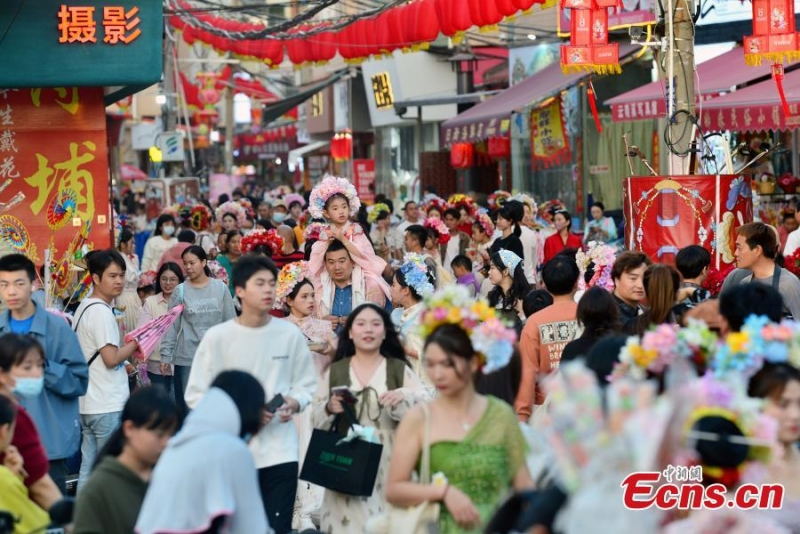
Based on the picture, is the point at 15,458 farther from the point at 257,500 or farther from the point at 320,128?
the point at 320,128

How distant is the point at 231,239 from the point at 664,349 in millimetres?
10174

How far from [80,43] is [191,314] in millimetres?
3862

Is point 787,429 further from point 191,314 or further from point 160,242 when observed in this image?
point 160,242

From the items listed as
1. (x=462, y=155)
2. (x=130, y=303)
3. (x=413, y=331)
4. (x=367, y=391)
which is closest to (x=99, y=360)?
(x=413, y=331)

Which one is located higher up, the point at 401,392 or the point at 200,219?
the point at 200,219

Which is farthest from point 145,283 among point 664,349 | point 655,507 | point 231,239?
point 655,507

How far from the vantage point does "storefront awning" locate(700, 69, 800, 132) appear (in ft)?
53.9

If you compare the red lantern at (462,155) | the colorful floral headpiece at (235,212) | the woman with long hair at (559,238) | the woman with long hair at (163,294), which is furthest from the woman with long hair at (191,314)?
the red lantern at (462,155)

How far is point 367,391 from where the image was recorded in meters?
7.71

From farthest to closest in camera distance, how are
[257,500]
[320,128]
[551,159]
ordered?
1. [320,128]
2. [551,159]
3. [257,500]

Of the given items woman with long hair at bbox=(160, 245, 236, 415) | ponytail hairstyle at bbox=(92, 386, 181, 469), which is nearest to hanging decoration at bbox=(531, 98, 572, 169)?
woman with long hair at bbox=(160, 245, 236, 415)

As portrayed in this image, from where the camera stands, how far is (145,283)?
45.1 feet

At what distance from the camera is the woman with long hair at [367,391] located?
7609 millimetres

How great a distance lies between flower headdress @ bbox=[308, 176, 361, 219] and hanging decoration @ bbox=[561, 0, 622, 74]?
3.15 metres
